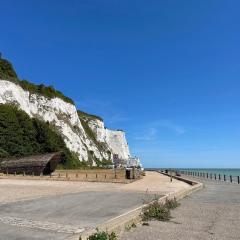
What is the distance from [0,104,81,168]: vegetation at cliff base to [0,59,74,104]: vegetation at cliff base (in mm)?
9559

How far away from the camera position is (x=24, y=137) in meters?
61.0

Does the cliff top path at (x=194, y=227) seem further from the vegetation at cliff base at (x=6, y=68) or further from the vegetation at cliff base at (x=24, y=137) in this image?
the vegetation at cliff base at (x=6, y=68)

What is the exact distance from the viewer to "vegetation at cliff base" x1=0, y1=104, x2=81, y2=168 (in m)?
57.5

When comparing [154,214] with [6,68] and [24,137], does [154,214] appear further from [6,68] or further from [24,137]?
[6,68]

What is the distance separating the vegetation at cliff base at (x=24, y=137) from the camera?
5747cm

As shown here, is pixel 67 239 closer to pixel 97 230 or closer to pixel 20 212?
pixel 97 230

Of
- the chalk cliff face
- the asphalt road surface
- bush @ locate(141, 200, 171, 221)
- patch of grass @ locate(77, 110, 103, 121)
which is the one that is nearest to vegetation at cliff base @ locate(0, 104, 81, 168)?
the chalk cliff face

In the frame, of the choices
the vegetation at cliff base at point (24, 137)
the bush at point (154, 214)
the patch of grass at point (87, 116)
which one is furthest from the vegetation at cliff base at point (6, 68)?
the bush at point (154, 214)

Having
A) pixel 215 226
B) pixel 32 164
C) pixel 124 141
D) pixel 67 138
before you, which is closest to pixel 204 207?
pixel 215 226

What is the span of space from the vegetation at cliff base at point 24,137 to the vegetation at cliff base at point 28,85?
376 inches

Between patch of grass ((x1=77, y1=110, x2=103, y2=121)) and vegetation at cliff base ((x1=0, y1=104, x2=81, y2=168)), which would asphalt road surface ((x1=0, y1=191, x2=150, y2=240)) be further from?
patch of grass ((x1=77, y1=110, x2=103, y2=121))

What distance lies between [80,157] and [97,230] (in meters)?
71.7

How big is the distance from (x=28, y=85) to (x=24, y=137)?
22.1 meters

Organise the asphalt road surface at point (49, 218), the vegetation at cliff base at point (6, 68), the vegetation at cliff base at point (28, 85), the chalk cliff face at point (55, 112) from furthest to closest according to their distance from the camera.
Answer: the vegetation at cliff base at point (6, 68) < the vegetation at cliff base at point (28, 85) < the chalk cliff face at point (55, 112) < the asphalt road surface at point (49, 218)
